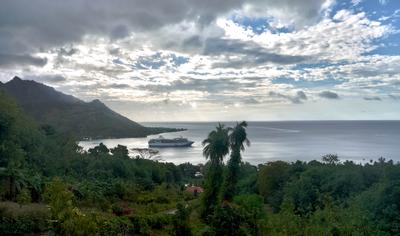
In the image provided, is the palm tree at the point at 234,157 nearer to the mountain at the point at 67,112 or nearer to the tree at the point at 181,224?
the tree at the point at 181,224

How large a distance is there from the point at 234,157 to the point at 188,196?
847cm

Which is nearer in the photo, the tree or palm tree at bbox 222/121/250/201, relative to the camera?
the tree

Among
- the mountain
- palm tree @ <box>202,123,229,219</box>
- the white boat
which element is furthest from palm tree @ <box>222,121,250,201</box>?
the mountain

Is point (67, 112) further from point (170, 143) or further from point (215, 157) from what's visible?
point (215, 157)

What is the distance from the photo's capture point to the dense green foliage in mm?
12164

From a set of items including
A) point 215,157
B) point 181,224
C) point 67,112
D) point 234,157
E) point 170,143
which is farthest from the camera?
point 67,112

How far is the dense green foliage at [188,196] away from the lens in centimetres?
1216

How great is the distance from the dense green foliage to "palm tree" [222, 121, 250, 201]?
0.08 meters

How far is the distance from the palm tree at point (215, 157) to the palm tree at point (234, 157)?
121cm

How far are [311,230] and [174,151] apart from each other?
108 meters

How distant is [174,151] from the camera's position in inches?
4653

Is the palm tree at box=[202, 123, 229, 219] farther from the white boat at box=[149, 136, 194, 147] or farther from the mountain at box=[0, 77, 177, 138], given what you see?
the mountain at box=[0, 77, 177, 138]

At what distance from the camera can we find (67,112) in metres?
155

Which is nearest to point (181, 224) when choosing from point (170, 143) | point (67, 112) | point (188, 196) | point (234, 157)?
point (234, 157)
